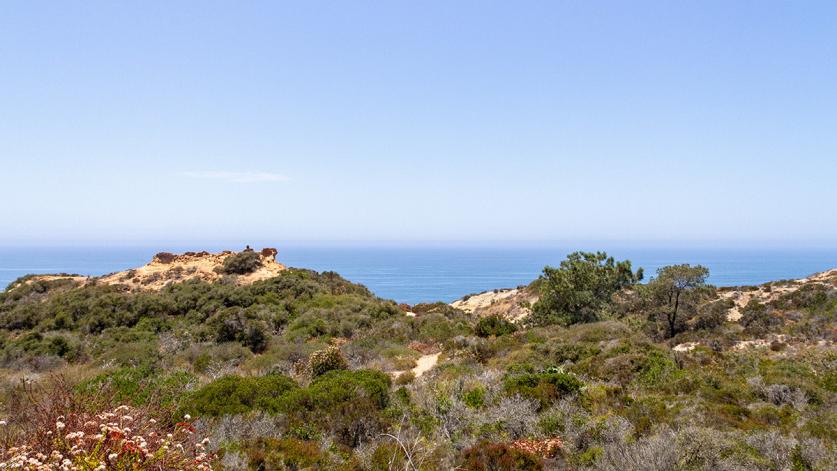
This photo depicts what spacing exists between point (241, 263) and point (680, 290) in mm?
28798

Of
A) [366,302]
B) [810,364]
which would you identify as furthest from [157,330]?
[810,364]

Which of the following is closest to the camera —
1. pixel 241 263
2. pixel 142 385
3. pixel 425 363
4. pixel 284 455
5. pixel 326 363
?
pixel 284 455

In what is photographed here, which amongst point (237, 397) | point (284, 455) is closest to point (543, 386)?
point (284, 455)

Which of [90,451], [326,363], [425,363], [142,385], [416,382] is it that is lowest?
[425,363]

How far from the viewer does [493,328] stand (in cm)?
2089

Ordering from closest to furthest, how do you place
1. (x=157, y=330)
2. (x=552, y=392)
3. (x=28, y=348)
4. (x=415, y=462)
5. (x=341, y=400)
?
(x=415, y=462) → (x=341, y=400) → (x=552, y=392) → (x=28, y=348) → (x=157, y=330)

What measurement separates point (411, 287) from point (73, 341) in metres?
96.1

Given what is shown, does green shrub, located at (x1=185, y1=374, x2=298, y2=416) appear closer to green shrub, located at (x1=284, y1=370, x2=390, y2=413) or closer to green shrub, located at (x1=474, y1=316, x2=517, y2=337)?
green shrub, located at (x1=284, y1=370, x2=390, y2=413)

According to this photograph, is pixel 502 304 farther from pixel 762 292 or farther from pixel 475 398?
pixel 475 398

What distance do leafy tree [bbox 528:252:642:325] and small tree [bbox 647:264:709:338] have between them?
2.49 metres

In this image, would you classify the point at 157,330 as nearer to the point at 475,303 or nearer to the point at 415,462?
the point at 415,462

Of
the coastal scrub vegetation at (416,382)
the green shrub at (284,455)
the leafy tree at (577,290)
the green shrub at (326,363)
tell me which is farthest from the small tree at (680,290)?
the green shrub at (284,455)

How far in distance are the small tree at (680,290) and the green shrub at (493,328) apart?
34.8ft

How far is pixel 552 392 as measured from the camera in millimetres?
9477
